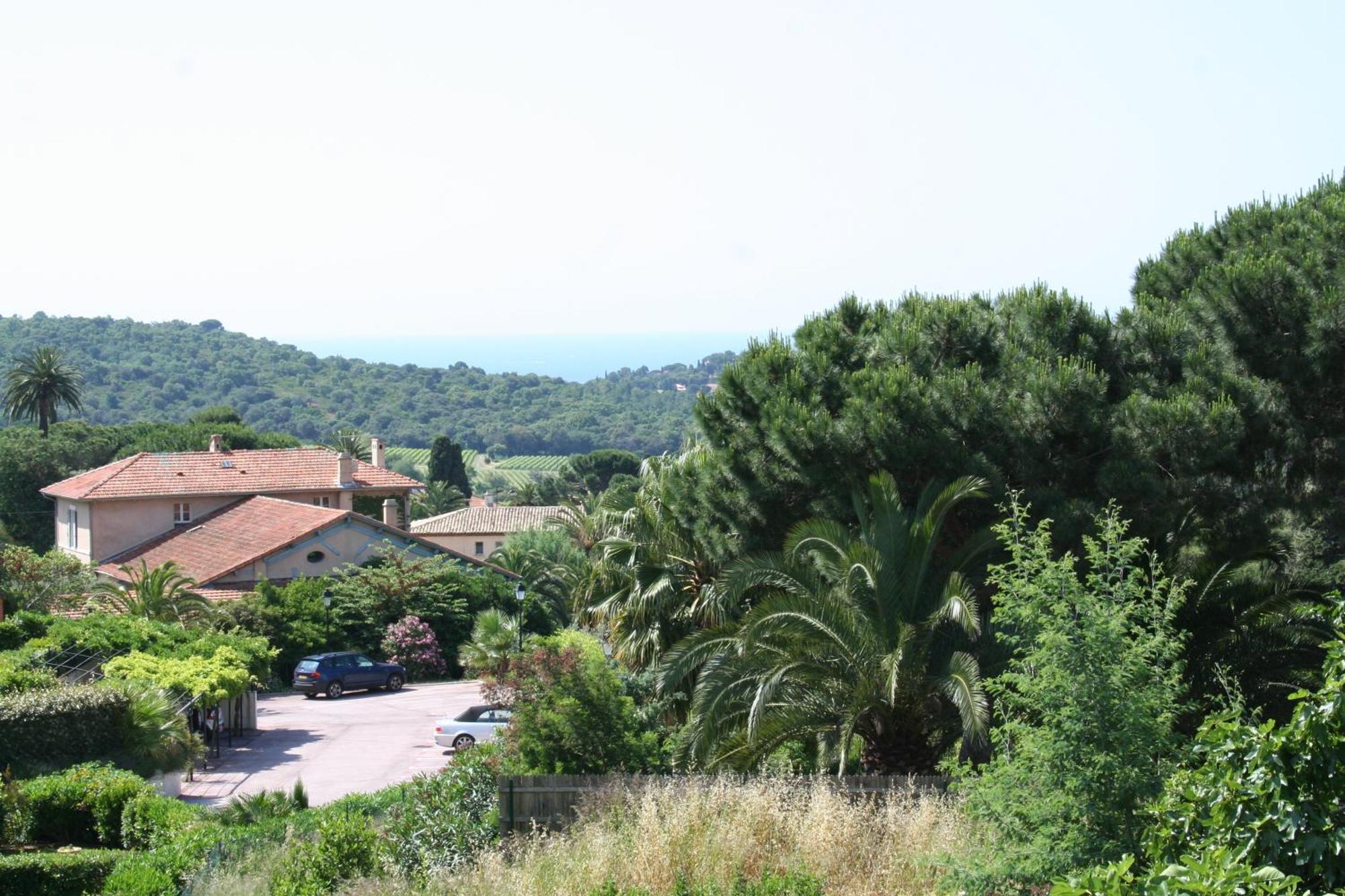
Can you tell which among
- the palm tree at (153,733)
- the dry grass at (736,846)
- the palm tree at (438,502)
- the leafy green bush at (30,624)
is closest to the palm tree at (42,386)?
the palm tree at (438,502)

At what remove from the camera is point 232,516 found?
49.5 m

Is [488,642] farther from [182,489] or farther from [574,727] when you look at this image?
[182,489]

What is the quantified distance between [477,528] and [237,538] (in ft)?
91.5

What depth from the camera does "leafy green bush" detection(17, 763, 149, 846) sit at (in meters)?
15.7

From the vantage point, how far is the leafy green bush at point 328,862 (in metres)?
11.2

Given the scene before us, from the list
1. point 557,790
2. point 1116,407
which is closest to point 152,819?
point 557,790

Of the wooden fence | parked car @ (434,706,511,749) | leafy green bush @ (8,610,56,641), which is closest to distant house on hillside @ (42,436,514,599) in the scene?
leafy green bush @ (8,610,56,641)

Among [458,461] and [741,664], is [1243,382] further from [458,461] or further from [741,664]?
[458,461]

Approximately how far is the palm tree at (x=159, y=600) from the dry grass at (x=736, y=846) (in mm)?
24981

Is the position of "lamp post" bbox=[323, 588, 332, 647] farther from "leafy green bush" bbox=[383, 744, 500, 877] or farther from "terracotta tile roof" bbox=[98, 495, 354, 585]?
"leafy green bush" bbox=[383, 744, 500, 877]

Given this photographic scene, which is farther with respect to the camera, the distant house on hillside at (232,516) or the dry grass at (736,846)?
the distant house on hillside at (232,516)

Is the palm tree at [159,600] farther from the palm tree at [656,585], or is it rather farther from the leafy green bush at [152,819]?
the leafy green bush at [152,819]

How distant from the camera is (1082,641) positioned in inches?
333

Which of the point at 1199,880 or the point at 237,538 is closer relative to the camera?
the point at 1199,880
